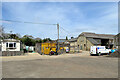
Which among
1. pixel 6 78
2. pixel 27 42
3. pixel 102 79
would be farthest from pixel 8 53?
pixel 27 42

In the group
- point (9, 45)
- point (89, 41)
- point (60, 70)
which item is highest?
point (89, 41)

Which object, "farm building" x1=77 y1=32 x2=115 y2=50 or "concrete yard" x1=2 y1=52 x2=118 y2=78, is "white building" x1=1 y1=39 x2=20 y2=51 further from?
"farm building" x1=77 y1=32 x2=115 y2=50

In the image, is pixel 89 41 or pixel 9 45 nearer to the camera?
pixel 9 45

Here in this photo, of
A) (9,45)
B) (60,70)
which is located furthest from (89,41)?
(60,70)

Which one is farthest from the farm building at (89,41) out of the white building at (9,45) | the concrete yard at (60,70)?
the concrete yard at (60,70)

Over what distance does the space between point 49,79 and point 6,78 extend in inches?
108

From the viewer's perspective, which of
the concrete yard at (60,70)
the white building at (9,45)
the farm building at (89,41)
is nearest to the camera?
the concrete yard at (60,70)

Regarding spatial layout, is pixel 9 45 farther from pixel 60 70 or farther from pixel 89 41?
pixel 89 41

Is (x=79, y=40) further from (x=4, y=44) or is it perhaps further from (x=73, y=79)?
(x=73, y=79)

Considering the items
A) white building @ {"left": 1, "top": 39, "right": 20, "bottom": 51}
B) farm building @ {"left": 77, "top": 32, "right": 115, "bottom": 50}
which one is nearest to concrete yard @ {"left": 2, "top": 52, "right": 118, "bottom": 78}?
white building @ {"left": 1, "top": 39, "right": 20, "bottom": 51}

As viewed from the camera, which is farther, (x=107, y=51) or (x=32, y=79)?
(x=107, y=51)

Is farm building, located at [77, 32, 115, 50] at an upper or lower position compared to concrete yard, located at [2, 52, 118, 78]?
upper

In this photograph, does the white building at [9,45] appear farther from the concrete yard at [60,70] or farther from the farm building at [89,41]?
the farm building at [89,41]

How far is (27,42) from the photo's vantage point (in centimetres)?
4725
